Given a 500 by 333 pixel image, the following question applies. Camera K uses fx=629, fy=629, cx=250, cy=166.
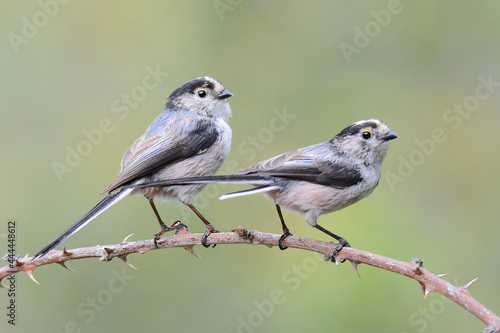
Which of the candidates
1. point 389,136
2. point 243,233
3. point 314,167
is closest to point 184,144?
point 314,167

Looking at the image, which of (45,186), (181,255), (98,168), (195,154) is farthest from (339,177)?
(45,186)

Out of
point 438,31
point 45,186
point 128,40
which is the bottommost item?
point 438,31

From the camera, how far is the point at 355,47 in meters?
6.22

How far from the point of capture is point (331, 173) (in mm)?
3301

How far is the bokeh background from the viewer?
16.2ft

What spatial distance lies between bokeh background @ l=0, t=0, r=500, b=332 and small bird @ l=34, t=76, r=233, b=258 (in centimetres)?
87

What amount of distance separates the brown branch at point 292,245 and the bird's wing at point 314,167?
460 mm

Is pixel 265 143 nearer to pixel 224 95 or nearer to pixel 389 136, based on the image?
pixel 224 95

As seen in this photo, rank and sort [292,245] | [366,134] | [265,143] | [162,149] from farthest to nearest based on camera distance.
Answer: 1. [265,143]
2. [162,149]
3. [366,134]
4. [292,245]

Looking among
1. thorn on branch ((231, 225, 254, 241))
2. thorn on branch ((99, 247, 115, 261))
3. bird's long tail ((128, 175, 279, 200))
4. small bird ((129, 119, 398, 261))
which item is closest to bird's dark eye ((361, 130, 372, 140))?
small bird ((129, 119, 398, 261))

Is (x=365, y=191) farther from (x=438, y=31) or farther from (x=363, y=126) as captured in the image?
(x=438, y=31)

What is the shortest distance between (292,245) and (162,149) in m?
1.21

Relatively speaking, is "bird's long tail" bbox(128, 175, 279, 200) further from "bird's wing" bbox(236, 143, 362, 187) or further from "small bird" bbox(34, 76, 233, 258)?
"small bird" bbox(34, 76, 233, 258)

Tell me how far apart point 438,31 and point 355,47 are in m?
1.22
